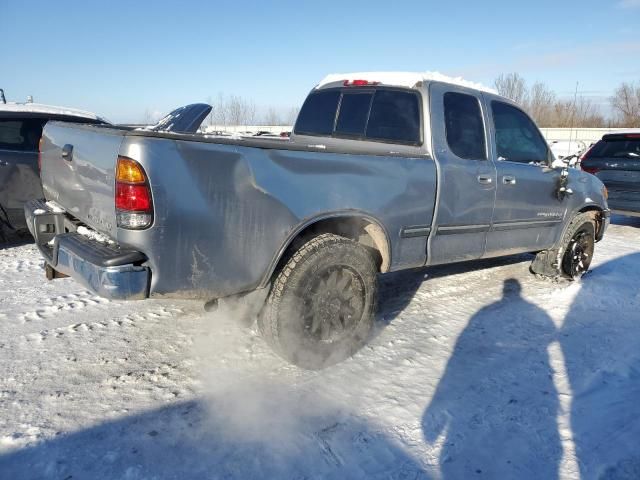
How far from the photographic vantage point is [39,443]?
7.89 feet

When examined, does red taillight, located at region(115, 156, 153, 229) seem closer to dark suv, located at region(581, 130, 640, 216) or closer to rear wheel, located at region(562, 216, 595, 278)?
rear wheel, located at region(562, 216, 595, 278)

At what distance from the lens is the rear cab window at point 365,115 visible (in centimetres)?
387

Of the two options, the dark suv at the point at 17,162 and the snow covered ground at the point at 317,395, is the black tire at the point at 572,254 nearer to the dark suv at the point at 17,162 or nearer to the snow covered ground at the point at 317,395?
the snow covered ground at the point at 317,395

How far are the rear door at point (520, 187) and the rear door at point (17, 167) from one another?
5.29 meters

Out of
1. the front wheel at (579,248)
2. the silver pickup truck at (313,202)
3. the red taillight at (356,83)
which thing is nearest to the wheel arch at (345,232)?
the silver pickup truck at (313,202)

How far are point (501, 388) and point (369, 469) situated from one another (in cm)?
124

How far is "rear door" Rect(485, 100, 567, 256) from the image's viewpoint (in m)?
4.32

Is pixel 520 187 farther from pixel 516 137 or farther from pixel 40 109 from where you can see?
pixel 40 109

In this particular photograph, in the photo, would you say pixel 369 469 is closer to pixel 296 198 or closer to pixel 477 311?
pixel 296 198

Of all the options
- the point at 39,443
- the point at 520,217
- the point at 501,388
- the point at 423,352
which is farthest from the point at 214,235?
Result: the point at 520,217

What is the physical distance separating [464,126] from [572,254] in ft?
8.18

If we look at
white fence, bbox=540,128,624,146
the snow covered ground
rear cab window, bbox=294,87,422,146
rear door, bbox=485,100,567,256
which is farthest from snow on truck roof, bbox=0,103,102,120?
white fence, bbox=540,128,624,146

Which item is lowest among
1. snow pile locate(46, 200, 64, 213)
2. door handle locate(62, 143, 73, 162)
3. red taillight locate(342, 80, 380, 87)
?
snow pile locate(46, 200, 64, 213)

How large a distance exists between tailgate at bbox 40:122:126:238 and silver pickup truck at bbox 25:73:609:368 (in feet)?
0.05
